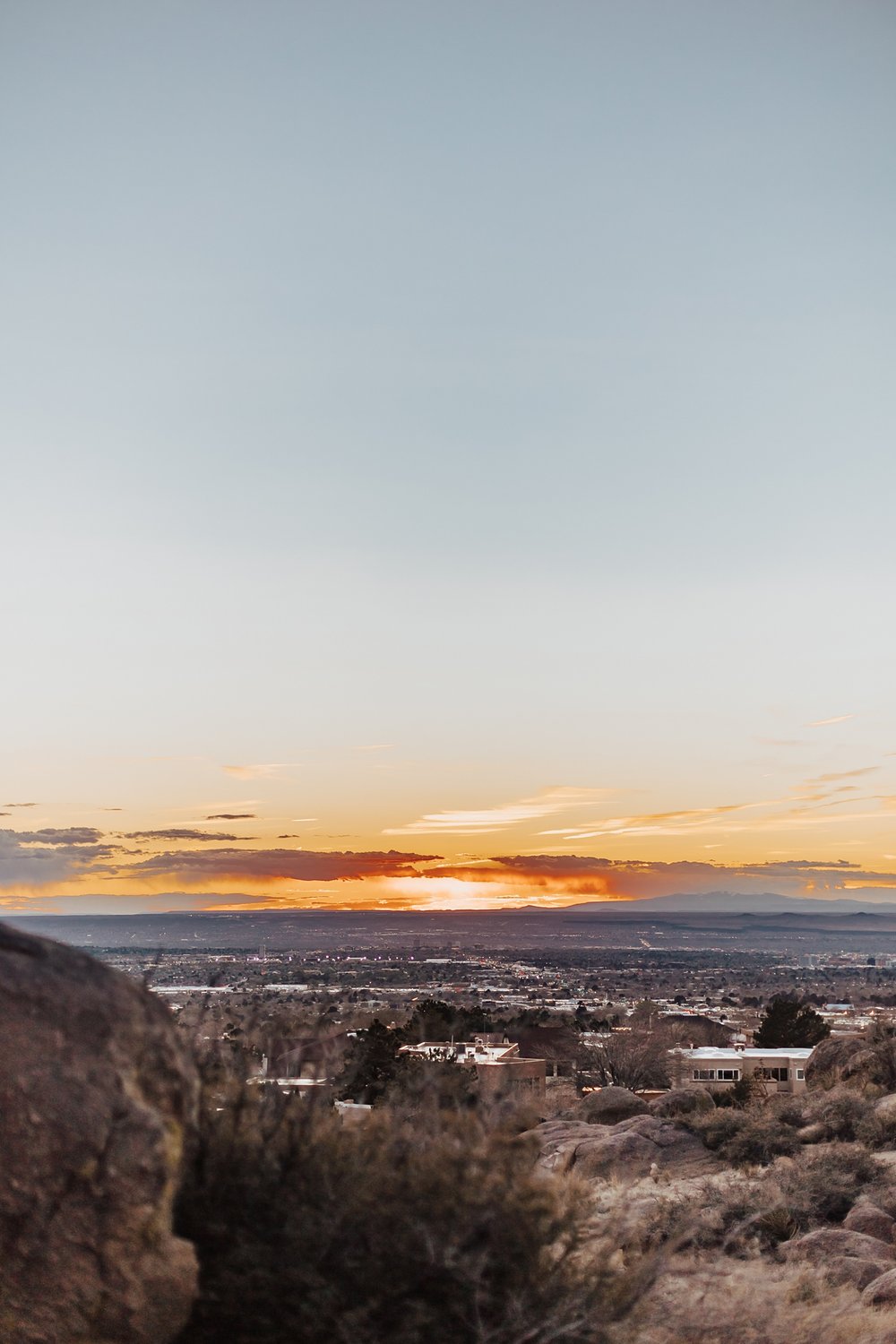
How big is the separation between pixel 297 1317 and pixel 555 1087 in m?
32.4

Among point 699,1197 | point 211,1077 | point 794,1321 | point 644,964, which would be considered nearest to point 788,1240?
point 699,1197

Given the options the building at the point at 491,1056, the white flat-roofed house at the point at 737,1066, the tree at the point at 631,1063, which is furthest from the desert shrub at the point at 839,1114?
the tree at the point at 631,1063

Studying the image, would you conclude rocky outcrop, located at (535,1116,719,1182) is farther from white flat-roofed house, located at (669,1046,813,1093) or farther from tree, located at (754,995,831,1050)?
tree, located at (754,995,831,1050)

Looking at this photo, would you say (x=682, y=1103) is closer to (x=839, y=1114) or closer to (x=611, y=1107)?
(x=611, y=1107)

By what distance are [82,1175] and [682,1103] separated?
2233 centimetres

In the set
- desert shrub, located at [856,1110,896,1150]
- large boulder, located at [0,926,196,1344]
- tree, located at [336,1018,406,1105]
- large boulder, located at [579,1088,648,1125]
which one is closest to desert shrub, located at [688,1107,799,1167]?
desert shrub, located at [856,1110,896,1150]

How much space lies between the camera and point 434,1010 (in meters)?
42.8

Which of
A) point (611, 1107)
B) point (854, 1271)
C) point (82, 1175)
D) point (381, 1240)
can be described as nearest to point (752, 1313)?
point (854, 1271)

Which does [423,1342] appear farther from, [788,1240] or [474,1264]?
[788,1240]

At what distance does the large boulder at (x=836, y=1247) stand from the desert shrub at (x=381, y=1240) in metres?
6.92

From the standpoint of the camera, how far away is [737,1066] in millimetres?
40625

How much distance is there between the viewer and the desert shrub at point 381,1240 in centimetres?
672

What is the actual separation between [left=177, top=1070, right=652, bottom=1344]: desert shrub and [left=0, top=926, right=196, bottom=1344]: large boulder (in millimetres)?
323

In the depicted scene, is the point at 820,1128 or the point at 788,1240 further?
the point at 820,1128
